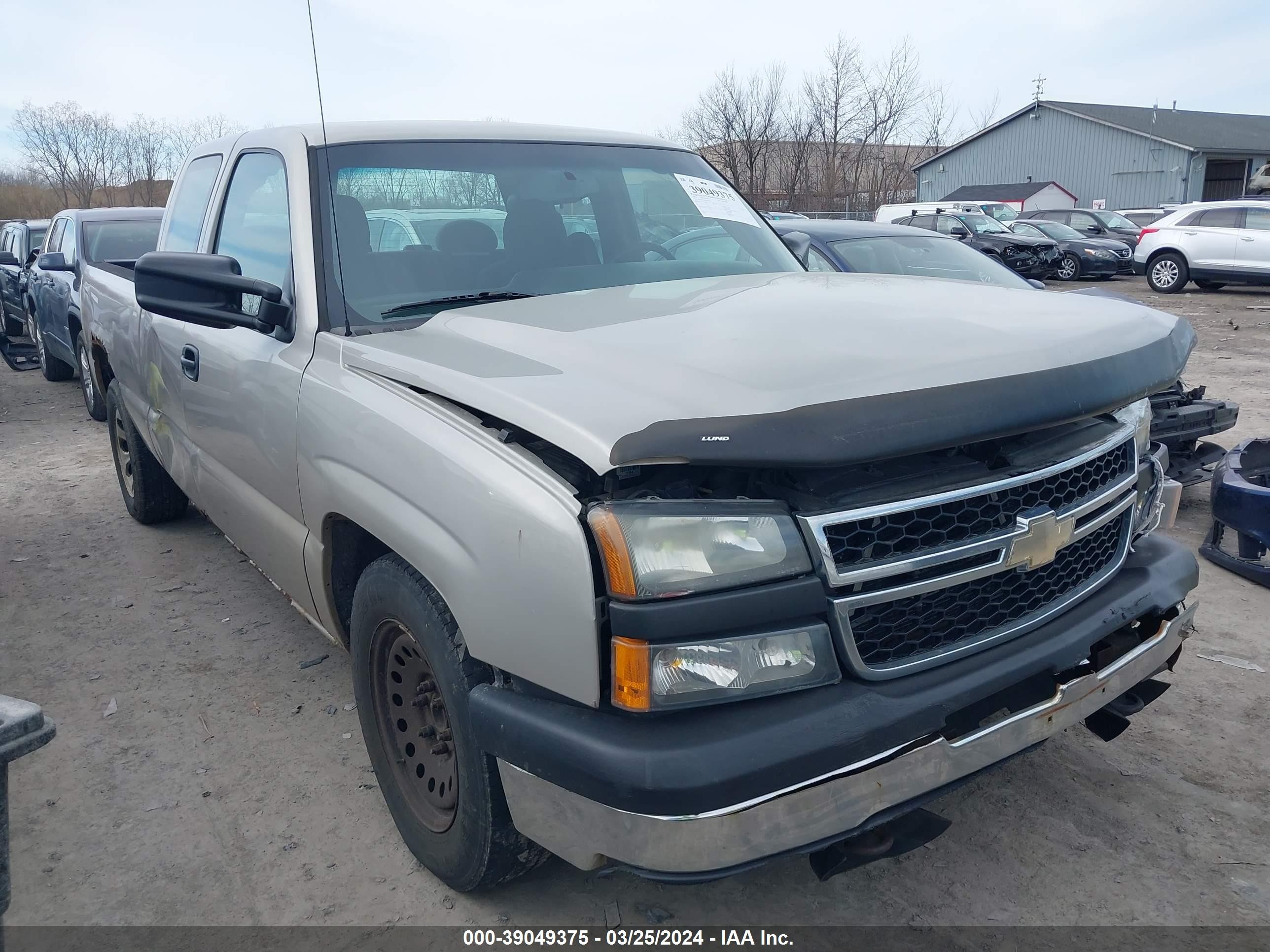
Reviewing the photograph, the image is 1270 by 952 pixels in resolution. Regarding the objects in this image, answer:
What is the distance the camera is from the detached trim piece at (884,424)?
162cm

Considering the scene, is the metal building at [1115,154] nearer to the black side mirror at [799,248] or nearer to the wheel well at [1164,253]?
the wheel well at [1164,253]

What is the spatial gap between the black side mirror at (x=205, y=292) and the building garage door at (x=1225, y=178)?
159ft

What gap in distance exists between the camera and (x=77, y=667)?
3705 mm

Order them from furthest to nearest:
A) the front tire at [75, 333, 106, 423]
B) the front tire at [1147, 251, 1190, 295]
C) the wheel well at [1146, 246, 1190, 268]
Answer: the front tire at [1147, 251, 1190, 295], the wheel well at [1146, 246, 1190, 268], the front tire at [75, 333, 106, 423]

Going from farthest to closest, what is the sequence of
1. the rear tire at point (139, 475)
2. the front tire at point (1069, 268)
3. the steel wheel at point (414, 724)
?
the front tire at point (1069, 268)
the rear tire at point (139, 475)
the steel wheel at point (414, 724)

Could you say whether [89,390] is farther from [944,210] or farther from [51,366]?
[944,210]

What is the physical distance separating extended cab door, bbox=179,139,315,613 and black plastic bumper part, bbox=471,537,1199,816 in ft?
3.94

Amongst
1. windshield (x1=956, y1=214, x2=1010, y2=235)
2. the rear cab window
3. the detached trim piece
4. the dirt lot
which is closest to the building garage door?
windshield (x1=956, y1=214, x2=1010, y2=235)

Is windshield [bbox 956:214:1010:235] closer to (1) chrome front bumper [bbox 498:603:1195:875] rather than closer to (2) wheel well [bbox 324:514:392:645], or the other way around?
(2) wheel well [bbox 324:514:392:645]

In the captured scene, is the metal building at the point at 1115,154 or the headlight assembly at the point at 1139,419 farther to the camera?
the metal building at the point at 1115,154

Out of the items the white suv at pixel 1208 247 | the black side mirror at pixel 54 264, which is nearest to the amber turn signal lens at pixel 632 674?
the black side mirror at pixel 54 264

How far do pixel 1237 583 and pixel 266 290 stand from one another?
411 cm

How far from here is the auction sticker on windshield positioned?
3445 mm

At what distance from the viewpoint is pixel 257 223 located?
10.5 feet
